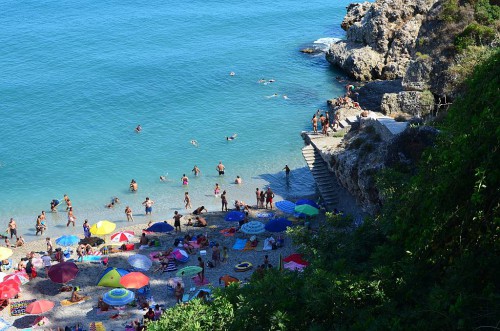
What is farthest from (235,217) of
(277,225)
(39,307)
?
(39,307)

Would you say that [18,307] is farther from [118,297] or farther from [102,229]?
[102,229]

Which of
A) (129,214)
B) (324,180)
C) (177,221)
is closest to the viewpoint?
(177,221)

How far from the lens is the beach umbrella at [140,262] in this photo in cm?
2472

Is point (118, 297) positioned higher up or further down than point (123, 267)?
higher up

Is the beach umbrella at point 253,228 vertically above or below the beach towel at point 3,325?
above

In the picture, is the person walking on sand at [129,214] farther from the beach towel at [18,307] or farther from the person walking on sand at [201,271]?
the beach towel at [18,307]

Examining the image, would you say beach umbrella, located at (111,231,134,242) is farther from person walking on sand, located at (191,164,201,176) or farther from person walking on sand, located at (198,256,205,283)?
person walking on sand, located at (191,164,201,176)

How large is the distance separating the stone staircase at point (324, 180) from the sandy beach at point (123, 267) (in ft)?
8.13

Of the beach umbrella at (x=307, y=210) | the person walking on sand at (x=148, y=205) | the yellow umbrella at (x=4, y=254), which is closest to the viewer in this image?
the yellow umbrella at (x=4, y=254)

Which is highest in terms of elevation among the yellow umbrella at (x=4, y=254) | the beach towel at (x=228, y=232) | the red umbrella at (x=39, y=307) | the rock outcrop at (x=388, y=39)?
the rock outcrop at (x=388, y=39)

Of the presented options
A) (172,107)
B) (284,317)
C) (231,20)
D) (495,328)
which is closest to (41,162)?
(172,107)

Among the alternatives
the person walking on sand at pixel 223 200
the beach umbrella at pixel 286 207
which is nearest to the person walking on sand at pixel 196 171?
the person walking on sand at pixel 223 200

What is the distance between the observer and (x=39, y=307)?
22.4m

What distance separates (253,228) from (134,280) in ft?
20.8
